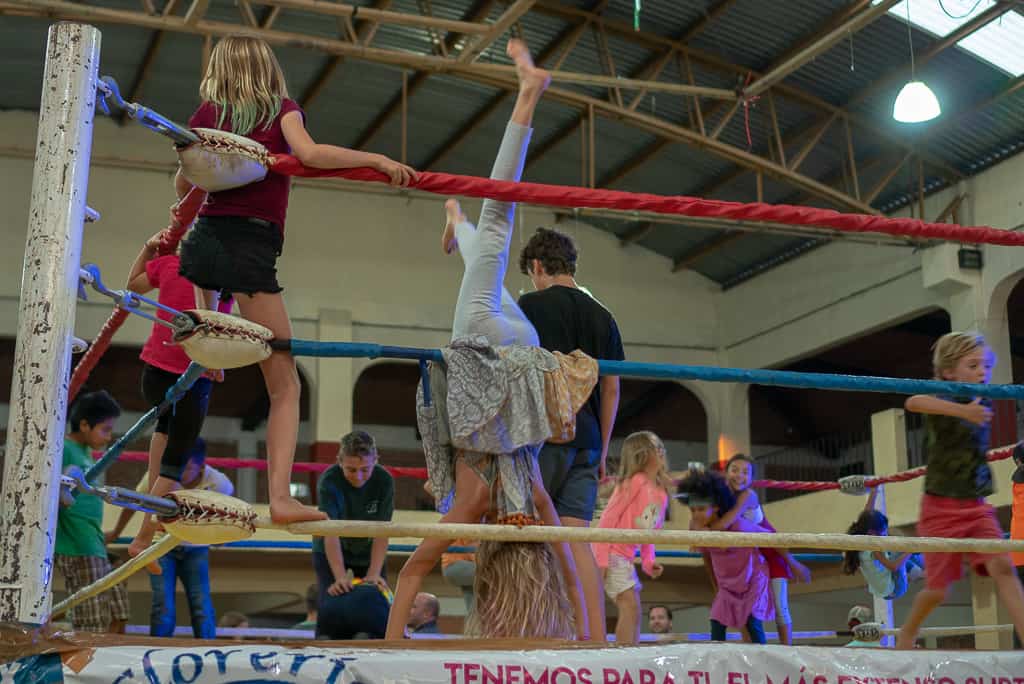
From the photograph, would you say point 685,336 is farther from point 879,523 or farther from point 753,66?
point 879,523

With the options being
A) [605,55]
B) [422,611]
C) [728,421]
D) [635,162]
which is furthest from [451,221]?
[728,421]

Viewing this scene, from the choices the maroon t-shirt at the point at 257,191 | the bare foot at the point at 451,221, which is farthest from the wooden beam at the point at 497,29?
the maroon t-shirt at the point at 257,191

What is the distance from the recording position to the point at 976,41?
33.0 feet

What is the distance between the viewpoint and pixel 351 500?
4230 mm

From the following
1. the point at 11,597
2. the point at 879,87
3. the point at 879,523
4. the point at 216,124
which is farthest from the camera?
the point at 879,87

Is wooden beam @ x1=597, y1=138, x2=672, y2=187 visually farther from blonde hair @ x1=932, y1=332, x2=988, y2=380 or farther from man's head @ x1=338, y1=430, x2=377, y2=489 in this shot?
blonde hair @ x1=932, y1=332, x2=988, y2=380

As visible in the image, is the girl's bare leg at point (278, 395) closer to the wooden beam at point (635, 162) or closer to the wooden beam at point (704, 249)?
the wooden beam at point (635, 162)

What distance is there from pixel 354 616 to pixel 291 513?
1.92 meters

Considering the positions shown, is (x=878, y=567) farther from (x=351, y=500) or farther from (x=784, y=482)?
(x=351, y=500)

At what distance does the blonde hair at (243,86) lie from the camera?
249 centimetres

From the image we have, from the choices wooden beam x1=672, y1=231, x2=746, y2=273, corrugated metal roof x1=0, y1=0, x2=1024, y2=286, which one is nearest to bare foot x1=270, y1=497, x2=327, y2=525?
corrugated metal roof x1=0, y1=0, x2=1024, y2=286

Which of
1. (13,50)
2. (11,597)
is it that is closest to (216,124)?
(11,597)

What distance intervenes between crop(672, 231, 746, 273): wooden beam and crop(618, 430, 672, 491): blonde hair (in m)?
9.57

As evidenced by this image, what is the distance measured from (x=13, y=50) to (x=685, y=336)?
8.21 m
